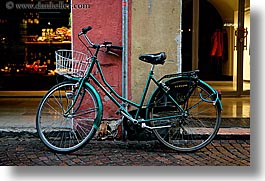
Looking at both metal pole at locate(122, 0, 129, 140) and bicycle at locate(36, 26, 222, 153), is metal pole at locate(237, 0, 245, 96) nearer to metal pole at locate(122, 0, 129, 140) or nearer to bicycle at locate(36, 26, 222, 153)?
bicycle at locate(36, 26, 222, 153)

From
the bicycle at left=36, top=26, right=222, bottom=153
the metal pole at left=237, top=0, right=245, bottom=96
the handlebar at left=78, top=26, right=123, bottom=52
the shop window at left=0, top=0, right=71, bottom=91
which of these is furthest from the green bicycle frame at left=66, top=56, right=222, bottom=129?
the shop window at left=0, top=0, right=71, bottom=91

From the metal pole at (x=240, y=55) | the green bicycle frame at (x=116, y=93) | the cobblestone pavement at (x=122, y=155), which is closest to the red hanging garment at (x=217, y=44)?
the metal pole at (x=240, y=55)

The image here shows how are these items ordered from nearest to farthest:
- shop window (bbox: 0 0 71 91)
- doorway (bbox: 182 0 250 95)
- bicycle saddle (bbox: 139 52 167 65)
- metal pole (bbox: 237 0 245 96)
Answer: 1. bicycle saddle (bbox: 139 52 167 65)
2. doorway (bbox: 182 0 250 95)
3. metal pole (bbox: 237 0 245 96)
4. shop window (bbox: 0 0 71 91)

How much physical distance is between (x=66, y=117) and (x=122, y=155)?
787mm

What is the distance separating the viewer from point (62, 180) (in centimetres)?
425

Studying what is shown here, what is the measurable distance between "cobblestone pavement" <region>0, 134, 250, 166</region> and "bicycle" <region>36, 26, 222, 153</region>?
0.43 feet

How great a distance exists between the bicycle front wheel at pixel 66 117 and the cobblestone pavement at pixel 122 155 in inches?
6.4

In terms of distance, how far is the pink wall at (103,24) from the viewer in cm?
559

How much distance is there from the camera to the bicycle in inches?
201

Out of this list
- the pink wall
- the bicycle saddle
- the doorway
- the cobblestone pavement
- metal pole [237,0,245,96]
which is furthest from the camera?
metal pole [237,0,245,96]

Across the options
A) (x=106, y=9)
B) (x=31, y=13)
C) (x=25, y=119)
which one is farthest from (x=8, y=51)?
(x=106, y=9)

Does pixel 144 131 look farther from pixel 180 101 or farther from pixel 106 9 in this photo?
pixel 106 9

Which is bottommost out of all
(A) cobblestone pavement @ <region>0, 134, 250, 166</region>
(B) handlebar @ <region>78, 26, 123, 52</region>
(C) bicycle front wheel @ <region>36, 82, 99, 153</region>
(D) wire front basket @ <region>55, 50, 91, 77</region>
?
(A) cobblestone pavement @ <region>0, 134, 250, 166</region>

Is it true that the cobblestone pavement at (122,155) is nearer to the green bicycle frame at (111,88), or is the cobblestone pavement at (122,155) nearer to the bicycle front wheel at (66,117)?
the bicycle front wheel at (66,117)
